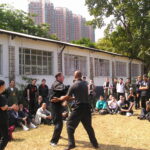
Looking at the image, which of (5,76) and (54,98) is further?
(5,76)

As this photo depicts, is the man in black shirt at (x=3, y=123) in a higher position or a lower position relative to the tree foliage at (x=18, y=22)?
lower

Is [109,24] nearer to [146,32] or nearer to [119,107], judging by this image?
[146,32]

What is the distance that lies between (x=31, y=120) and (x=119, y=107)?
17.2 feet

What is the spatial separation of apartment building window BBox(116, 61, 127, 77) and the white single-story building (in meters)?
0.09

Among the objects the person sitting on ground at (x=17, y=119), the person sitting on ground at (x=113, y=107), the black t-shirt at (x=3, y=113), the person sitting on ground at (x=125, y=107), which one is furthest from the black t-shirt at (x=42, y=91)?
the black t-shirt at (x=3, y=113)

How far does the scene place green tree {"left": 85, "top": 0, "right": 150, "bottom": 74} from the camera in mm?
26125

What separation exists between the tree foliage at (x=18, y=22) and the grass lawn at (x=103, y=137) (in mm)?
23171

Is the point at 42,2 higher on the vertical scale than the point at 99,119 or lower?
higher

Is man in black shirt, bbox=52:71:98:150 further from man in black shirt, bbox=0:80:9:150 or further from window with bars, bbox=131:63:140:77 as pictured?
window with bars, bbox=131:63:140:77

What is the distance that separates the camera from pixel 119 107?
14648mm

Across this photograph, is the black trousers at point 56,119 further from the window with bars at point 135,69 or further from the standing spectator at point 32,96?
the window with bars at point 135,69

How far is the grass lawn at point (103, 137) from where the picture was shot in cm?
755

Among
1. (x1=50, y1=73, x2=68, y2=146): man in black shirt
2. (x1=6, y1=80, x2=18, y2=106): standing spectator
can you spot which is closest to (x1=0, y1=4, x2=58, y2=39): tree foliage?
(x1=6, y1=80, x2=18, y2=106): standing spectator

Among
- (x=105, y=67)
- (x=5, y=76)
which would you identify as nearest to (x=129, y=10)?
(x=105, y=67)
